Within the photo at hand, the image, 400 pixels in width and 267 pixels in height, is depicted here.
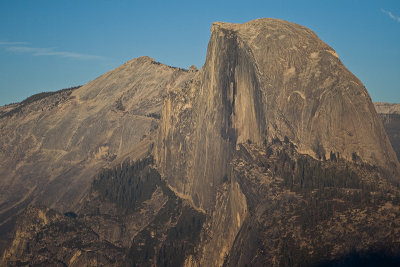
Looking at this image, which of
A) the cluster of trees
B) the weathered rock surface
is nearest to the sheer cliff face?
the weathered rock surface

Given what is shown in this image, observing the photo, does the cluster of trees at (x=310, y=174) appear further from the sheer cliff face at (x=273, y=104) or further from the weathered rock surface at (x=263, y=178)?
the sheer cliff face at (x=273, y=104)

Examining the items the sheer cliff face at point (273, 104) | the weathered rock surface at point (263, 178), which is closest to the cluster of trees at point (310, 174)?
the weathered rock surface at point (263, 178)

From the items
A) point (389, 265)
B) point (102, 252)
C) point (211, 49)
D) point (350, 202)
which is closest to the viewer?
point (389, 265)

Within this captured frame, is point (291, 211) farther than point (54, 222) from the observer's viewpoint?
No

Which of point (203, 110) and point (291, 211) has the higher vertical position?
point (203, 110)

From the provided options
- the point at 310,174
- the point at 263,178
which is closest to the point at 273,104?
the point at 263,178

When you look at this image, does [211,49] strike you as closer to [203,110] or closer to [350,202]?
[203,110]

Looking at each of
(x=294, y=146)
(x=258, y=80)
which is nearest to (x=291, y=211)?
(x=294, y=146)

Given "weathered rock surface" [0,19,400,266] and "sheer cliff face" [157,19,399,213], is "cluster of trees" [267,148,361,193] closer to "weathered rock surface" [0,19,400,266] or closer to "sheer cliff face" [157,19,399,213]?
"weathered rock surface" [0,19,400,266]
